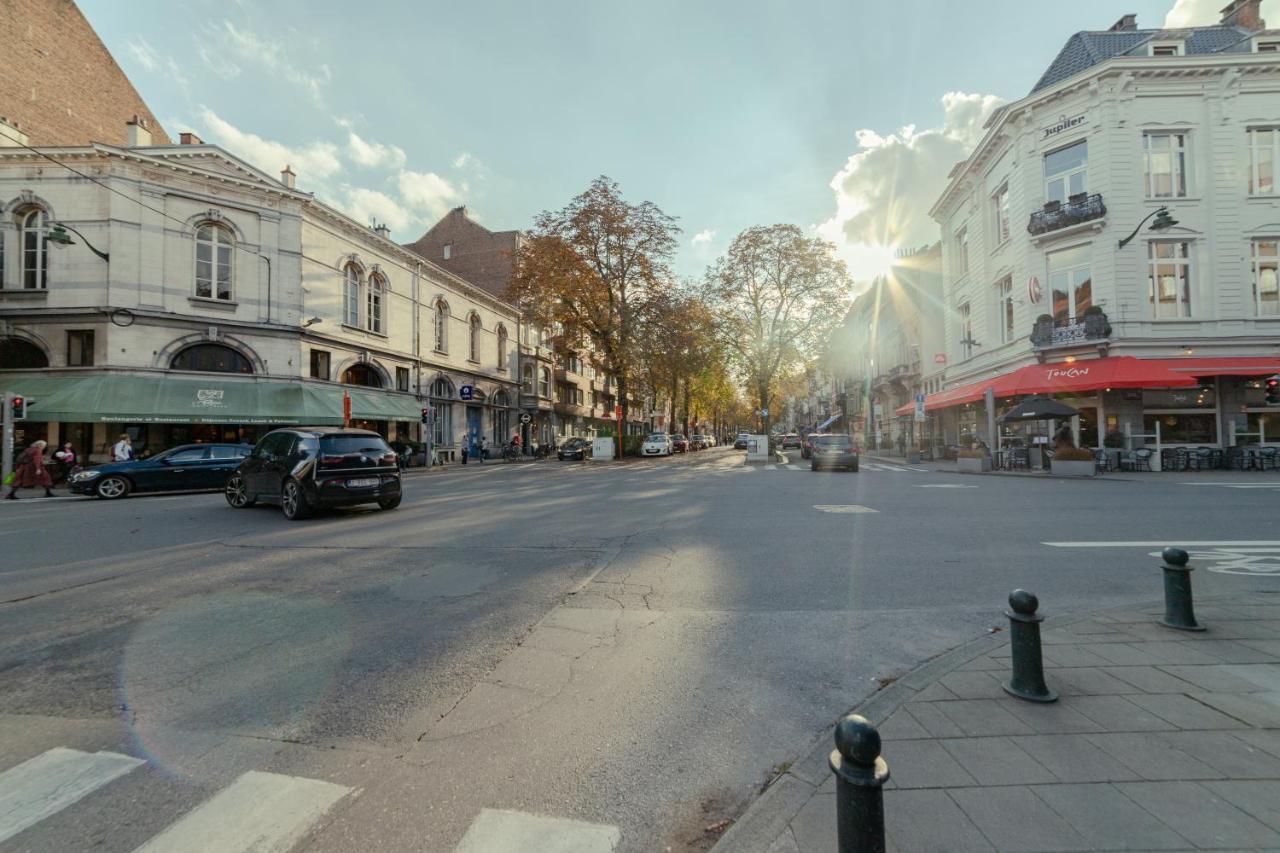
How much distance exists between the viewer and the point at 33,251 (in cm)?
2105

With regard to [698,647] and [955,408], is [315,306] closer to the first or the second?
[698,647]

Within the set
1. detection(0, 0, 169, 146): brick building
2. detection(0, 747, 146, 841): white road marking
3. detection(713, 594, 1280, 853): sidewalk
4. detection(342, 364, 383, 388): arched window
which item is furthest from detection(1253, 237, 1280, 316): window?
detection(0, 0, 169, 146): brick building

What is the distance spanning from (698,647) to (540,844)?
2.16m

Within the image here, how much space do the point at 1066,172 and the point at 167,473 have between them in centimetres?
3342

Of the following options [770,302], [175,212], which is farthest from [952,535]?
[770,302]

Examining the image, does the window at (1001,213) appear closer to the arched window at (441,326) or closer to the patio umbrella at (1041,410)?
the patio umbrella at (1041,410)

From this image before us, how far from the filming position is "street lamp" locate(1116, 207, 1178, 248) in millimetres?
18031

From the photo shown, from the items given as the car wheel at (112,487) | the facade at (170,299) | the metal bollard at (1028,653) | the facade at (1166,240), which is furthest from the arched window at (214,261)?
the facade at (1166,240)

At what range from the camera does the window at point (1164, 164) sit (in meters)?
22.1

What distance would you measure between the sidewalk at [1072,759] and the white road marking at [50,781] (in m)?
2.70

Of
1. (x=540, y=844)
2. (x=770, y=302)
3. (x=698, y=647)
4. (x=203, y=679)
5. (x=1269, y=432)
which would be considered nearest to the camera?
(x=540, y=844)

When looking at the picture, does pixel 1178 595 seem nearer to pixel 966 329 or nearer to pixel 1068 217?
pixel 1068 217

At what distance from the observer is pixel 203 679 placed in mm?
3639

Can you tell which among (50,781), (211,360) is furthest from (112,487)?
(50,781)
